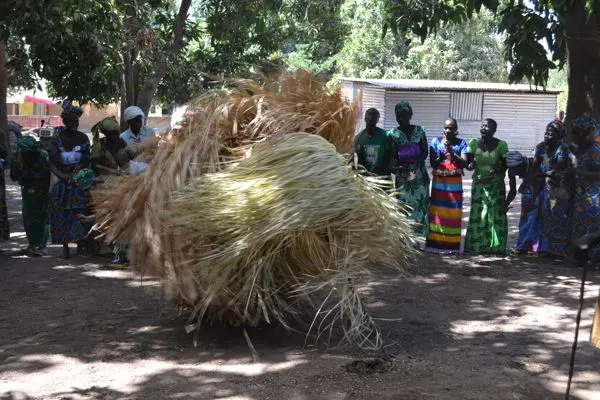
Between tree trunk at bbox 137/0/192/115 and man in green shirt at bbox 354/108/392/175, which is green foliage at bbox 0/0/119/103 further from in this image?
man in green shirt at bbox 354/108/392/175

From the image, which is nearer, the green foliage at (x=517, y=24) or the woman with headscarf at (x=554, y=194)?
the woman with headscarf at (x=554, y=194)

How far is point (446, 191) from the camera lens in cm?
857

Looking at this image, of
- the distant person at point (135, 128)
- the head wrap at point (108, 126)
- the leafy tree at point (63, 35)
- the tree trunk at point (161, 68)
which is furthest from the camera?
the tree trunk at point (161, 68)

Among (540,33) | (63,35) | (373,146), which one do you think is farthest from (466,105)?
(63,35)

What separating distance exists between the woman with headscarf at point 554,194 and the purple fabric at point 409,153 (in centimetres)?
135

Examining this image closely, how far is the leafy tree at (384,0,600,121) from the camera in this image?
8359 millimetres

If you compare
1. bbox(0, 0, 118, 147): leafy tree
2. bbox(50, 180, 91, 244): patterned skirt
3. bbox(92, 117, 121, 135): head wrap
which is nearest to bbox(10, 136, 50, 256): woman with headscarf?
bbox(50, 180, 91, 244): patterned skirt

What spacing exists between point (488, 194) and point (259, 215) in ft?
15.6

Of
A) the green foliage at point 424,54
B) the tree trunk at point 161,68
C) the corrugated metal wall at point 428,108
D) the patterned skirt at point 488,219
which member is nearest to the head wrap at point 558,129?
the patterned skirt at point 488,219

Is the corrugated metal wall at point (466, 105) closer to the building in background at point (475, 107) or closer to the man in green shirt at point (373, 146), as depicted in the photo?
the building in background at point (475, 107)

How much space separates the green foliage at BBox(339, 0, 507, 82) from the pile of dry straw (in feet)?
91.6

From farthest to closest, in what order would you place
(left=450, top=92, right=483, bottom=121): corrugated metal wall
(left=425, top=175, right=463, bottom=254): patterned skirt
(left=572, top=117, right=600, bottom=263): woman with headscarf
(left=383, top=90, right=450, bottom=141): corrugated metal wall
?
(left=450, top=92, right=483, bottom=121): corrugated metal wall < (left=383, top=90, right=450, bottom=141): corrugated metal wall < (left=425, top=175, right=463, bottom=254): patterned skirt < (left=572, top=117, right=600, bottom=263): woman with headscarf

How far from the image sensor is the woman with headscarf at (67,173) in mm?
7883

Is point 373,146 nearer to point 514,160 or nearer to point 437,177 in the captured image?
point 437,177
